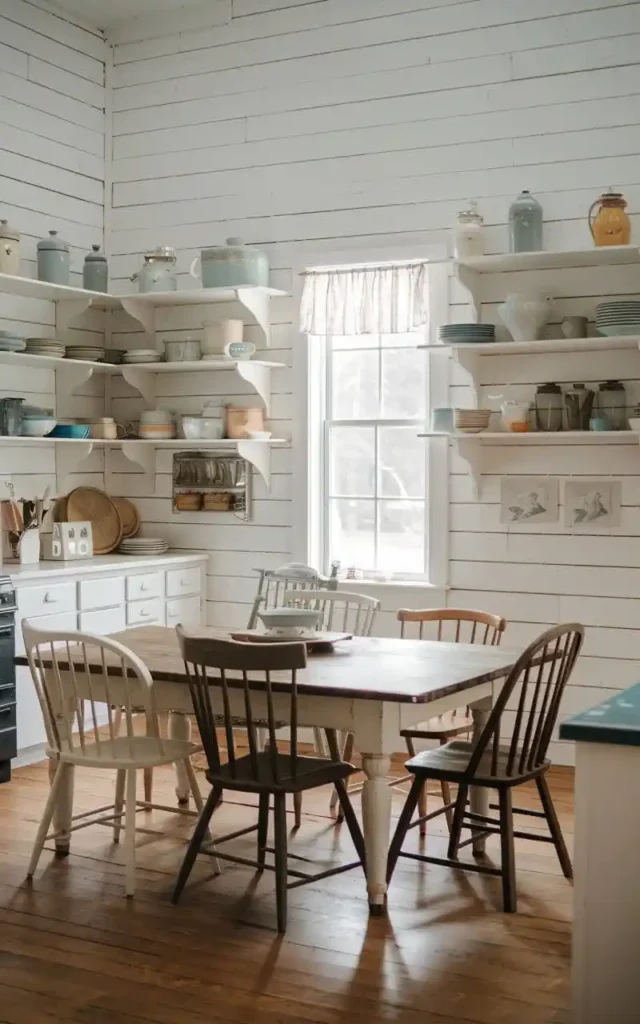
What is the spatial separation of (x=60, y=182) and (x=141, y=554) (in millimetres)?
1973

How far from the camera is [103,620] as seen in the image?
5922 mm

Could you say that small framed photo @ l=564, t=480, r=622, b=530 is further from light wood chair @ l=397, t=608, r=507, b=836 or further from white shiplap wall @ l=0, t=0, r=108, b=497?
white shiplap wall @ l=0, t=0, r=108, b=497

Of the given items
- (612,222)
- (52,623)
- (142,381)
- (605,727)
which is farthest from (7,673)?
(605,727)

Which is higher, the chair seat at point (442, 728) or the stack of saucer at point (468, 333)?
the stack of saucer at point (468, 333)

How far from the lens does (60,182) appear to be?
6.42 meters

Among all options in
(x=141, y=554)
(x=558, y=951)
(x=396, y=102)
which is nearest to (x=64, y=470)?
(x=141, y=554)

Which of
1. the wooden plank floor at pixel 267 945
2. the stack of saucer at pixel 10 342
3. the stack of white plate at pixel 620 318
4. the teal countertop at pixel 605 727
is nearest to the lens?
the teal countertop at pixel 605 727

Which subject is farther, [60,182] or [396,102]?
[60,182]

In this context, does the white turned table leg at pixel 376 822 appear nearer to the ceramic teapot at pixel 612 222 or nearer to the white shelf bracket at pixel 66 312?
the ceramic teapot at pixel 612 222

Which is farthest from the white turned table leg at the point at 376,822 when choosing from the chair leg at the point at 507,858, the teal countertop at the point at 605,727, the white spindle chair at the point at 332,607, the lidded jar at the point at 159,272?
the lidded jar at the point at 159,272

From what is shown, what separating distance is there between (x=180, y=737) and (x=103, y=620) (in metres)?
1.34

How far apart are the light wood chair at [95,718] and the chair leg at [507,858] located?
3.34 ft

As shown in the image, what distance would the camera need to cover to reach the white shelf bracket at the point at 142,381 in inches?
254

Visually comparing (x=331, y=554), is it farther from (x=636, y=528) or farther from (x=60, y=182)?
(x=60, y=182)
